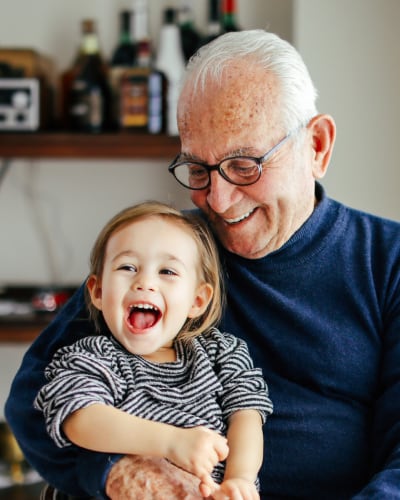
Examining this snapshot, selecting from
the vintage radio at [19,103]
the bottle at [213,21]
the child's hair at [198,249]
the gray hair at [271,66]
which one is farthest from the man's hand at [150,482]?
the bottle at [213,21]

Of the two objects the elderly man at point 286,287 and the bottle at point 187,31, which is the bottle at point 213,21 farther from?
the elderly man at point 286,287

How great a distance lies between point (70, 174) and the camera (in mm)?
3396

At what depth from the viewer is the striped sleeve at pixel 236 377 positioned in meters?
1.34

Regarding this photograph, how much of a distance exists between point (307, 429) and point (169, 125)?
178 centimetres

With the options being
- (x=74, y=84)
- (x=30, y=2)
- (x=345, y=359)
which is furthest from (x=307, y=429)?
(x=30, y=2)

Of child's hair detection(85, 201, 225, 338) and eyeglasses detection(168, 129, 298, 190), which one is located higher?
eyeglasses detection(168, 129, 298, 190)

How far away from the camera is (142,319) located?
1336 mm

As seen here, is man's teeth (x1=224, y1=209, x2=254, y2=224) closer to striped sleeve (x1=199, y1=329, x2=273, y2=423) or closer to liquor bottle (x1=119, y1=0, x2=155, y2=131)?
striped sleeve (x1=199, y1=329, x2=273, y2=423)

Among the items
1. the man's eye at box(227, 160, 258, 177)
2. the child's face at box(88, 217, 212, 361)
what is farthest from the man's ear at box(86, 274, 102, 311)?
the man's eye at box(227, 160, 258, 177)

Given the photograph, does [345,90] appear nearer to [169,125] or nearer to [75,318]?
[169,125]

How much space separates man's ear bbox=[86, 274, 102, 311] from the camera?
1.41m

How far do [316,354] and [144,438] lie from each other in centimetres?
45

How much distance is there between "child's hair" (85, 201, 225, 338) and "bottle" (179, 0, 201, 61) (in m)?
1.80

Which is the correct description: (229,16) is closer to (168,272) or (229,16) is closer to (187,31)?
(187,31)
